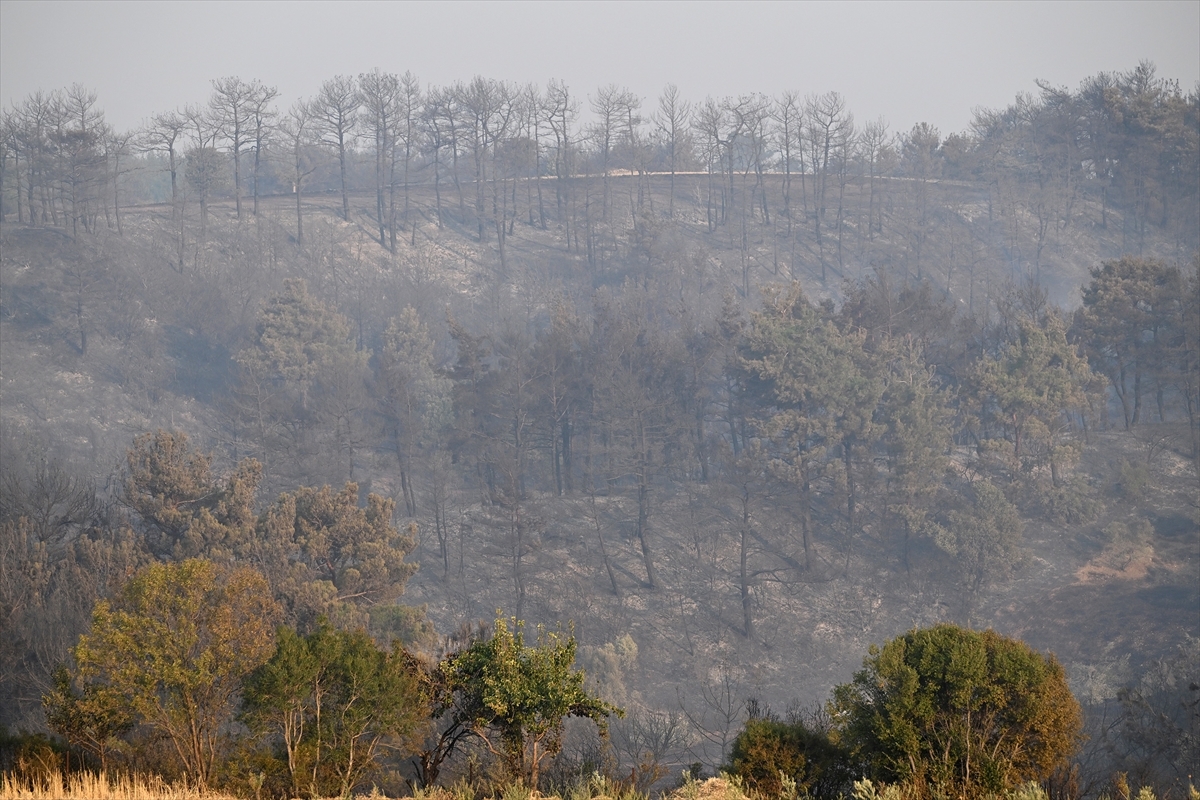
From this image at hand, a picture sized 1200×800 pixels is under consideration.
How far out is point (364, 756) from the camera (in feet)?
72.8

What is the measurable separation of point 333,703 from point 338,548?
69.1 feet

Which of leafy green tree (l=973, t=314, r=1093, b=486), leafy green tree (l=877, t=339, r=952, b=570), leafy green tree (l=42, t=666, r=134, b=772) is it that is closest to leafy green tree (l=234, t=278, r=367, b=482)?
leafy green tree (l=877, t=339, r=952, b=570)

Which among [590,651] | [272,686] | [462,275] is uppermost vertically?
[462,275]

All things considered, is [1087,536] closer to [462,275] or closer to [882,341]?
[882,341]

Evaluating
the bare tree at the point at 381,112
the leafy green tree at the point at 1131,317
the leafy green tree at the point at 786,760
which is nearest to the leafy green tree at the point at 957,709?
the leafy green tree at the point at 786,760

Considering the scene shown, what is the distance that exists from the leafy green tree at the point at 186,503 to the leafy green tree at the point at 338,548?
43.9 inches

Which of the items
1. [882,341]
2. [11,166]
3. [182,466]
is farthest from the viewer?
[11,166]

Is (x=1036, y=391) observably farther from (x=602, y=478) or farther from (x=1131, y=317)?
(x=602, y=478)

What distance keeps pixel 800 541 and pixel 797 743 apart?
3881cm

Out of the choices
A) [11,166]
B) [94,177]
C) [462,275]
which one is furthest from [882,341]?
[11,166]

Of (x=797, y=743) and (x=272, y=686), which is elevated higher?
(x=272, y=686)

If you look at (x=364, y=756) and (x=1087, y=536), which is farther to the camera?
(x=1087, y=536)

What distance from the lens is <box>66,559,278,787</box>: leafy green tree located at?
22734 mm

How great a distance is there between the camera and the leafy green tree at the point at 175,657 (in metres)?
22.7
